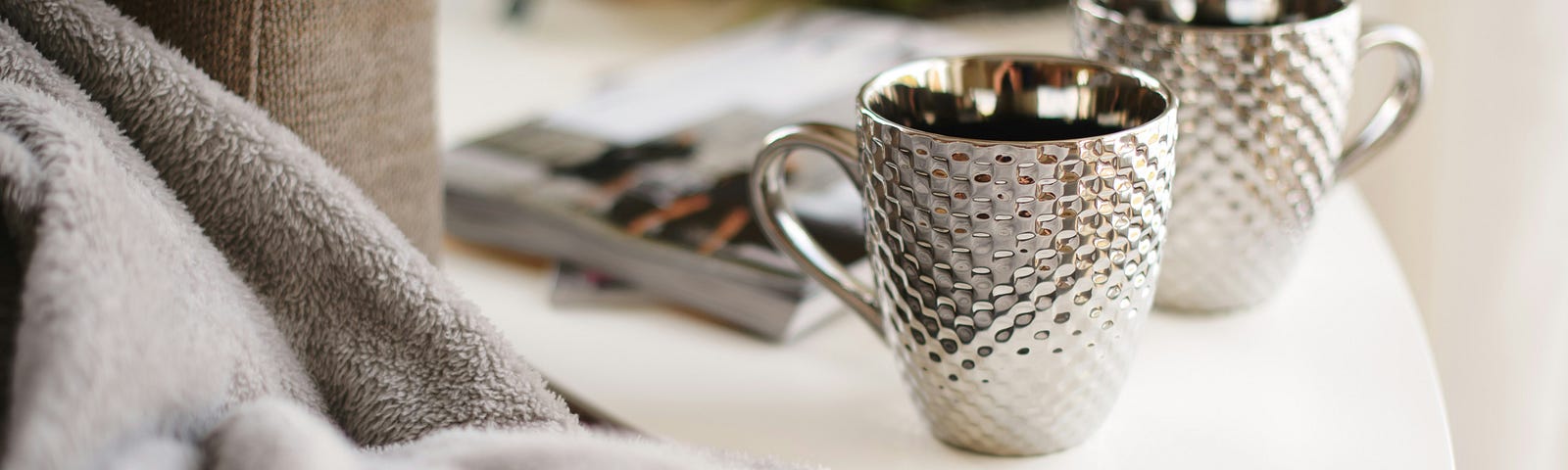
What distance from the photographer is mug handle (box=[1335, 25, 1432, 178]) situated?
456mm

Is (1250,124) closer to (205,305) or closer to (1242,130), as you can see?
(1242,130)

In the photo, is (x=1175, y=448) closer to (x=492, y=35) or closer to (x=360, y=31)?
(x=360, y=31)

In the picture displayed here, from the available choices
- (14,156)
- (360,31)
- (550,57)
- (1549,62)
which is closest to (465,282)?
(360,31)

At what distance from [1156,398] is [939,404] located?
0.09m

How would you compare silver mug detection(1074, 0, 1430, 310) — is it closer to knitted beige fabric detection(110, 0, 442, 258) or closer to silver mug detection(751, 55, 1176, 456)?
silver mug detection(751, 55, 1176, 456)

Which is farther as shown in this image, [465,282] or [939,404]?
[465,282]

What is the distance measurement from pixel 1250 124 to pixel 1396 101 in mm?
97

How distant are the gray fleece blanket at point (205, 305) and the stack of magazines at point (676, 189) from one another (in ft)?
0.53

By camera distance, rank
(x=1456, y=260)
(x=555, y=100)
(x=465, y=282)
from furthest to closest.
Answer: (x=555, y=100)
(x=1456, y=260)
(x=465, y=282)

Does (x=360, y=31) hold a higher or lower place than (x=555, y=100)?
higher

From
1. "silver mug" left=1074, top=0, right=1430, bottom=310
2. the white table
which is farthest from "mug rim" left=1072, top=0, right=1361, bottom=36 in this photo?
the white table

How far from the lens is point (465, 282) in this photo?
511 millimetres

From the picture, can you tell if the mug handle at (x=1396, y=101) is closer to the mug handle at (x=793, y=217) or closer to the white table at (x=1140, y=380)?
the white table at (x=1140, y=380)

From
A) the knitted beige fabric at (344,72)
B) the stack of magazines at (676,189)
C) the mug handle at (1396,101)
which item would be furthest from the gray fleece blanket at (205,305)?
the mug handle at (1396,101)
